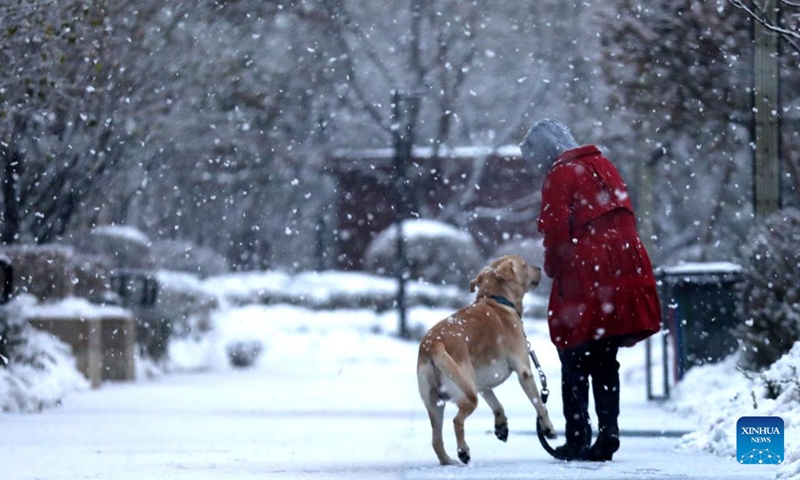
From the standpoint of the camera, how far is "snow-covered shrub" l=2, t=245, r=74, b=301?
16188mm

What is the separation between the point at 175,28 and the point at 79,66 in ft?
12.9

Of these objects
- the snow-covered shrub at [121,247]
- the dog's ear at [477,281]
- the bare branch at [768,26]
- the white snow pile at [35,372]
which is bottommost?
the white snow pile at [35,372]

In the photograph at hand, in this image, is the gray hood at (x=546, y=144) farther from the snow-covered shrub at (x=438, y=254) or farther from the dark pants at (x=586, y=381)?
the snow-covered shrub at (x=438, y=254)

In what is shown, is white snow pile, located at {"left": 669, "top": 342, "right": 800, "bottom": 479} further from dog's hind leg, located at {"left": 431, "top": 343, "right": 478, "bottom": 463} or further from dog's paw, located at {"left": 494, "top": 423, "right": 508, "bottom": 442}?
dog's hind leg, located at {"left": 431, "top": 343, "right": 478, "bottom": 463}

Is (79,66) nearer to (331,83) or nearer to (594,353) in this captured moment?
(594,353)

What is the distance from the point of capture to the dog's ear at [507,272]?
335 inches

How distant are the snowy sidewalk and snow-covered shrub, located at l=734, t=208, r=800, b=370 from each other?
2.96 ft

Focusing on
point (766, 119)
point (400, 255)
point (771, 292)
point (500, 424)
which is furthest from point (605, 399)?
point (400, 255)

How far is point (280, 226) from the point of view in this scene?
152 feet

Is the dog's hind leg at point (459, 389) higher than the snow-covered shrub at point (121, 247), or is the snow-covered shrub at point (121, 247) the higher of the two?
the snow-covered shrub at point (121, 247)

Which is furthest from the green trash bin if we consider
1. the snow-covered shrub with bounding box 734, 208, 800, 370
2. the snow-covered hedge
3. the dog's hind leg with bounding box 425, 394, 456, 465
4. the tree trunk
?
the snow-covered hedge

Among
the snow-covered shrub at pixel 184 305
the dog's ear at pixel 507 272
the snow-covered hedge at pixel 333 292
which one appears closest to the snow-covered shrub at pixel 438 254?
the snow-covered hedge at pixel 333 292

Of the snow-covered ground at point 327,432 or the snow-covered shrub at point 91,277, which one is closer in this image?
the snow-covered ground at point 327,432

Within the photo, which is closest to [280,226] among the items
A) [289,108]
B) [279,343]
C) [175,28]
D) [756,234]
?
[289,108]
